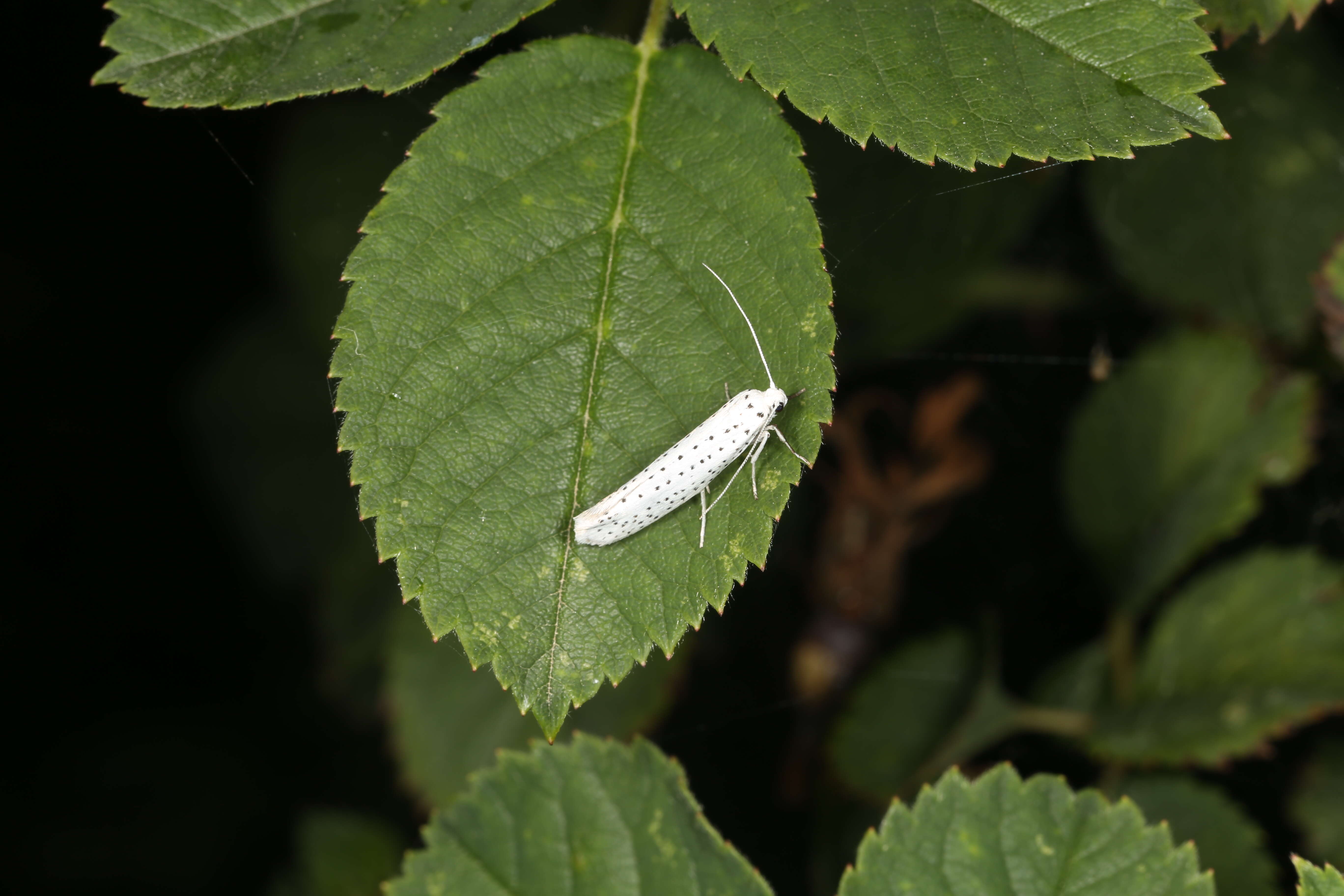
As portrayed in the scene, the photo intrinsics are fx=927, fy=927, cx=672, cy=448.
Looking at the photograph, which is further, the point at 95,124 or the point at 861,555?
the point at 861,555

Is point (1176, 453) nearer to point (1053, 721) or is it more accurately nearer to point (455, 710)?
point (1053, 721)

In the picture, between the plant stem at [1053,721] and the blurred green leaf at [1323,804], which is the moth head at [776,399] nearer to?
the plant stem at [1053,721]

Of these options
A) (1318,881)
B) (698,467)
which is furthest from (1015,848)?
(698,467)

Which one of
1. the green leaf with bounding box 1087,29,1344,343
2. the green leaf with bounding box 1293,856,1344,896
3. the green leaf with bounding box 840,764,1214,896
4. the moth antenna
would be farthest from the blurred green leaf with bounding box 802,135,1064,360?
the green leaf with bounding box 1293,856,1344,896

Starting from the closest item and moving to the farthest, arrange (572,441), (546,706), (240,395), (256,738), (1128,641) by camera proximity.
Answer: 1. (546,706)
2. (572,441)
3. (1128,641)
4. (256,738)
5. (240,395)

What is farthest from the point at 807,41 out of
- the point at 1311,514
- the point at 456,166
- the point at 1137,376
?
the point at 1311,514

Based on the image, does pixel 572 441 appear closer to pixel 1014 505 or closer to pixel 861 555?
pixel 861 555

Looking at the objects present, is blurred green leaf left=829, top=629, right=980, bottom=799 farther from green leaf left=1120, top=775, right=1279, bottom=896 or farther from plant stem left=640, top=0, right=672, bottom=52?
plant stem left=640, top=0, right=672, bottom=52
